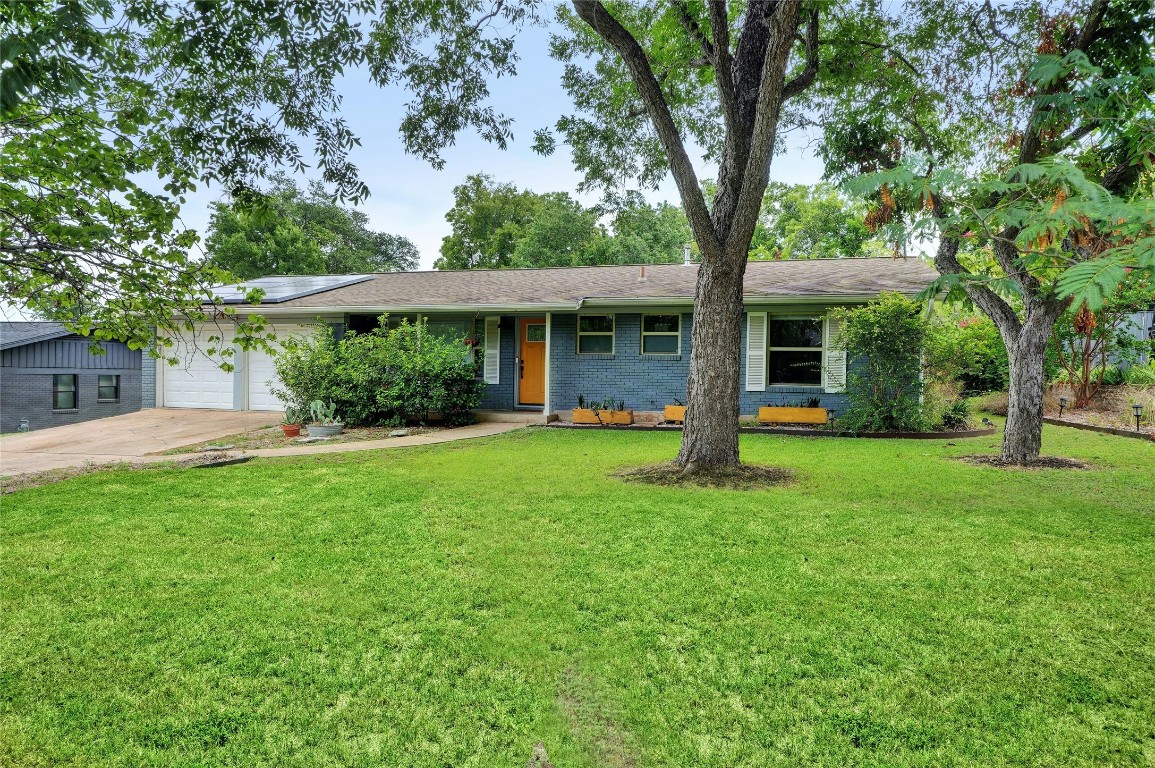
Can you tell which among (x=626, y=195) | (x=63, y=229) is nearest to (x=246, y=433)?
(x=626, y=195)

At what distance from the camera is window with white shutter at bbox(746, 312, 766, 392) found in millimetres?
12922

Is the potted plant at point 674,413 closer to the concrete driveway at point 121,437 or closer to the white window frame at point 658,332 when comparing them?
the white window frame at point 658,332

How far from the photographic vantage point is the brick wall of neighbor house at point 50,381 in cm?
2036

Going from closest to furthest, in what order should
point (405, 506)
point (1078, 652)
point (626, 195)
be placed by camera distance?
point (1078, 652)
point (405, 506)
point (626, 195)

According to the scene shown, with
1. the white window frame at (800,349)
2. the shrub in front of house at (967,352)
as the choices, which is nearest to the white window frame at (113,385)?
the white window frame at (800,349)

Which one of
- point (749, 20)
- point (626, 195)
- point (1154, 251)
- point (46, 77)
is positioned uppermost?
point (749, 20)

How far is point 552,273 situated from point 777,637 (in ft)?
49.6

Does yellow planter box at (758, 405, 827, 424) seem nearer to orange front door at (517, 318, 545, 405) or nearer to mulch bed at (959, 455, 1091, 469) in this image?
mulch bed at (959, 455, 1091, 469)

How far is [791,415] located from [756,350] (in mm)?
1607

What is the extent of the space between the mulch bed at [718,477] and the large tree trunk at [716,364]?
0.42 ft

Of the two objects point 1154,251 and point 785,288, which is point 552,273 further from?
point 1154,251

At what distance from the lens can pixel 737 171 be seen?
738 cm

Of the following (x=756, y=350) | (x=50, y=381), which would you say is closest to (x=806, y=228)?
(x=756, y=350)

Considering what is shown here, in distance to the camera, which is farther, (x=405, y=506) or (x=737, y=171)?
(x=737, y=171)
